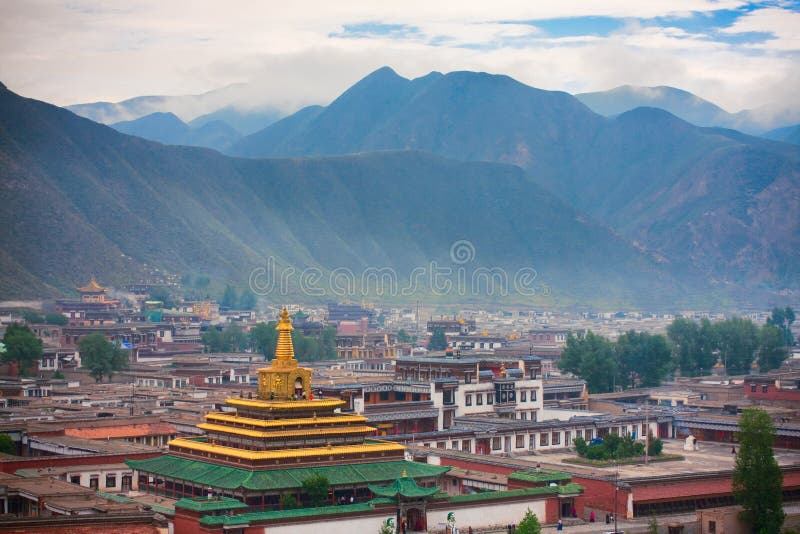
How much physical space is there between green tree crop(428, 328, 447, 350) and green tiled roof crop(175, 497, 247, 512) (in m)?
111

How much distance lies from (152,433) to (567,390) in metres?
33.8

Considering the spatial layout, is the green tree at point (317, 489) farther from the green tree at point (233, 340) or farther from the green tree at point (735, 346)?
the green tree at point (233, 340)

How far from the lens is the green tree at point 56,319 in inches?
6671

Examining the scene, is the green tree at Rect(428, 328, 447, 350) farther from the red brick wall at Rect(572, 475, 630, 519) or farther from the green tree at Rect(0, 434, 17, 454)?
the red brick wall at Rect(572, 475, 630, 519)

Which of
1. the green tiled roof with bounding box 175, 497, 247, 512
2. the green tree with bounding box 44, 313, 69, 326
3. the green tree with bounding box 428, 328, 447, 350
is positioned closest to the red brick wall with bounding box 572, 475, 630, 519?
the green tiled roof with bounding box 175, 497, 247, 512

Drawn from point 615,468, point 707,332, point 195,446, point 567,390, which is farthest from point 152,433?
point 707,332

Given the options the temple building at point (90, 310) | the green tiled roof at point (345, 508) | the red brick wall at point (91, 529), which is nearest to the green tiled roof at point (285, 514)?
the green tiled roof at point (345, 508)

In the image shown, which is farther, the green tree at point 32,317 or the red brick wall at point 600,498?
the green tree at point 32,317

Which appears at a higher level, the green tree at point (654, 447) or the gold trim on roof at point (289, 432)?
the gold trim on roof at point (289, 432)

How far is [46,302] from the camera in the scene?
197000 millimetres

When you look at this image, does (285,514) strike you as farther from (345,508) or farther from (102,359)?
(102,359)

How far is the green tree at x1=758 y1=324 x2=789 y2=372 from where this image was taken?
133 metres

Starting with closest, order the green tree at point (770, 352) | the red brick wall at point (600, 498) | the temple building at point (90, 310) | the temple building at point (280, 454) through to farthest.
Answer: the temple building at point (280, 454) → the red brick wall at point (600, 498) → the green tree at point (770, 352) → the temple building at point (90, 310)

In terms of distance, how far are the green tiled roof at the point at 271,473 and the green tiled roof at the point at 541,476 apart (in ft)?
9.48
